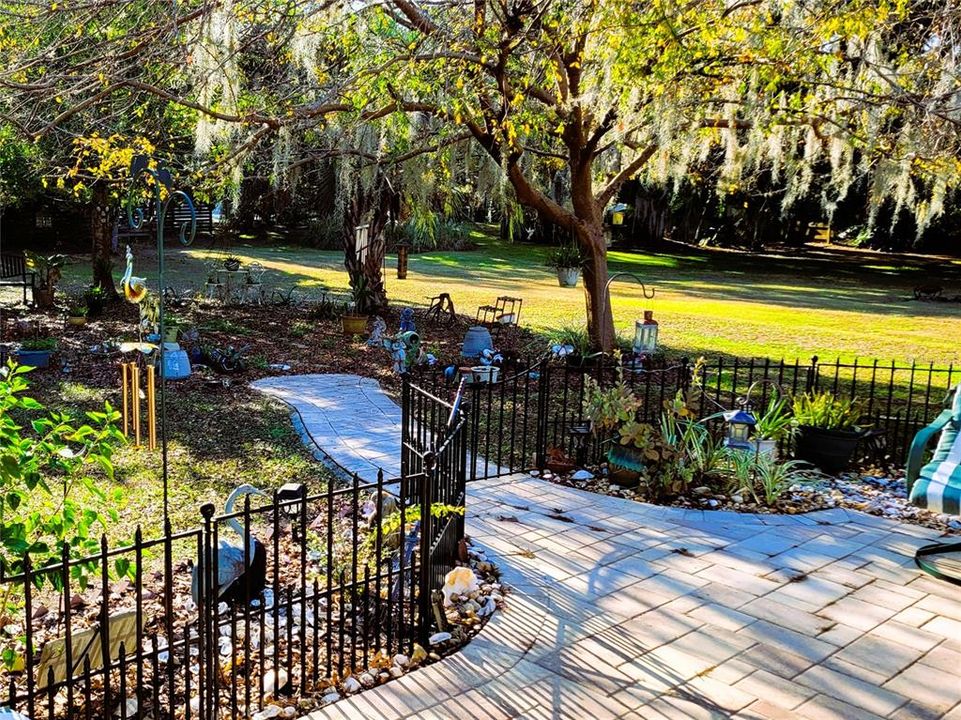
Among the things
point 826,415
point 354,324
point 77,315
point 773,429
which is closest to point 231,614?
point 773,429

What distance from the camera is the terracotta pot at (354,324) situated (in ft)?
40.4

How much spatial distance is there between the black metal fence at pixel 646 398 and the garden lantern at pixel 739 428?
37 cm

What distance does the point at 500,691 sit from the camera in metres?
3.06

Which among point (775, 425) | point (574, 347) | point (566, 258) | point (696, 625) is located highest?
point (566, 258)

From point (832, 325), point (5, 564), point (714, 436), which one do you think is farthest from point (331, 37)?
point (832, 325)

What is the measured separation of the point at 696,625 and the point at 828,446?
3.06 m

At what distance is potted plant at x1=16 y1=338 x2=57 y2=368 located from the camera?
920cm

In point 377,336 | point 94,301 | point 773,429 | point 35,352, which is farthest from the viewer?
point 94,301

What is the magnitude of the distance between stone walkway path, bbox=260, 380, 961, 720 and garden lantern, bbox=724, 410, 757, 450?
→ 2.18 feet

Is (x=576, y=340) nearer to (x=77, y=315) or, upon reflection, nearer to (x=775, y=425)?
(x=775, y=425)

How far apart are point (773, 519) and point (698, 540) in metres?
0.73

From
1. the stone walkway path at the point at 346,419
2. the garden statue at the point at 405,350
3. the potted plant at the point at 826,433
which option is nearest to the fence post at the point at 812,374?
the potted plant at the point at 826,433

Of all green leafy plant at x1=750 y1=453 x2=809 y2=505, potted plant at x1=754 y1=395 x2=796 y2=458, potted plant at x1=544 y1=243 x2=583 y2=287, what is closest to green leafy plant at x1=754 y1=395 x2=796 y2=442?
potted plant at x1=754 y1=395 x2=796 y2=458

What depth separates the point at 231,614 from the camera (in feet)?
10.00
